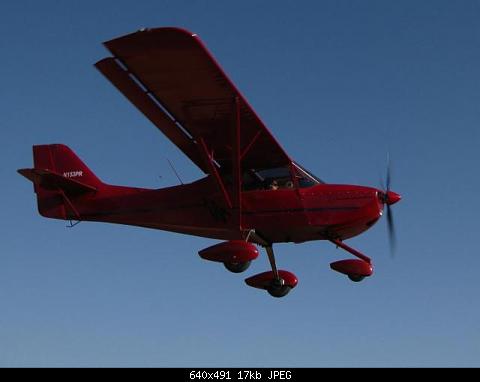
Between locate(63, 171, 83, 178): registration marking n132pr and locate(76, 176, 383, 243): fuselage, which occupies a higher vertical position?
locate(63, 171, 83, 178): registration marking n132pr

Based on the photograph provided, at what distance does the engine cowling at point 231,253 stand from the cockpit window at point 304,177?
1.88 metres

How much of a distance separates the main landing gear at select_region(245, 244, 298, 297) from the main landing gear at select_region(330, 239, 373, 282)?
3.61ft

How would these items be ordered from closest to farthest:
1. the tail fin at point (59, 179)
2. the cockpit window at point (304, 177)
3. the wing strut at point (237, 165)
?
1. the wing strut at point (237, 165)
2. the cockpit window at point (304, 177)
3. the tail fin at point (59, 179)

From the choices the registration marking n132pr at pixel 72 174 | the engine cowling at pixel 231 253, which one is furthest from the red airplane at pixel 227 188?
the registration marking n132pr at pixel 72 174

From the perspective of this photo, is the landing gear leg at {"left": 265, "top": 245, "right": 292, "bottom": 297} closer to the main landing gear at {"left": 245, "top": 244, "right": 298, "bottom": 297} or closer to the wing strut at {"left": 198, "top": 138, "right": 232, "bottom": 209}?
the main landing gear at {"left": 245, "top": 244, "right": 298, "bottom": 297}

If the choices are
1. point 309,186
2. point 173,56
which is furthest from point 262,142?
point 173,56

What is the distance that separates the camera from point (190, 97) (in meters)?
14.2

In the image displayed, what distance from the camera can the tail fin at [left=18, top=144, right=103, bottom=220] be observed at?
17.0 m

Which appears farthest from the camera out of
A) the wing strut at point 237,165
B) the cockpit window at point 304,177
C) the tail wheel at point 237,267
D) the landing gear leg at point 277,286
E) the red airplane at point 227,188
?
the landing gear leg at point 277,286

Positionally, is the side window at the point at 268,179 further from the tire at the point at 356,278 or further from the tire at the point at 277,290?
the tire at the point at 356,278

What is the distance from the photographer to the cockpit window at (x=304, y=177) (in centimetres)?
1502

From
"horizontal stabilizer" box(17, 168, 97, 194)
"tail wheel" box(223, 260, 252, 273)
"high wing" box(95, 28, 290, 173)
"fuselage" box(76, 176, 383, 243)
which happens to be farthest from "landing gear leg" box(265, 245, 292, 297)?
"horizontal stabilizer" box(17, 168, 97, 194)

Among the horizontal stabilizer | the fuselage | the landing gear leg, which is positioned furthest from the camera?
the horizontal stabilizer

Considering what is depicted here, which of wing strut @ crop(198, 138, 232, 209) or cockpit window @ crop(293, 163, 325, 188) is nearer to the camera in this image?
wing strut @ crop(198, 138, 232, 209)
